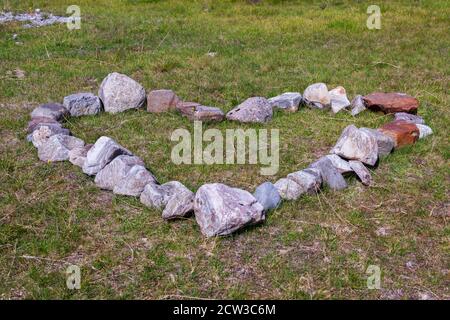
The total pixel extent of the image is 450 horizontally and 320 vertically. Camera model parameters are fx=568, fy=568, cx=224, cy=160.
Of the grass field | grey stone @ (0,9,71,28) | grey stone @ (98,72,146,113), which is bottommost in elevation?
the grass field

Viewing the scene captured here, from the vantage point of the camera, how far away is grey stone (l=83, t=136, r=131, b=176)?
562 centimetres

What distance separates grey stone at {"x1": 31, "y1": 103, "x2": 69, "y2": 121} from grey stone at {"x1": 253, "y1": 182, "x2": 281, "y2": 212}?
3102 millimetres

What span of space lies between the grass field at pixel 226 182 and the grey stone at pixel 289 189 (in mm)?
118

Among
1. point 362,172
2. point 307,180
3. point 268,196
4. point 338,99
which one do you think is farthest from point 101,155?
point 338,99

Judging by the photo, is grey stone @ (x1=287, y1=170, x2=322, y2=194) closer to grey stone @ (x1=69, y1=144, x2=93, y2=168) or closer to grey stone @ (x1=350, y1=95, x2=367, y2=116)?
grey stone @ (x1=69, y1=144, x2=93, y2=168)

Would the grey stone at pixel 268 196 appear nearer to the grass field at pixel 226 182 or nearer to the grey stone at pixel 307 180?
the grass field at pixel 226 182

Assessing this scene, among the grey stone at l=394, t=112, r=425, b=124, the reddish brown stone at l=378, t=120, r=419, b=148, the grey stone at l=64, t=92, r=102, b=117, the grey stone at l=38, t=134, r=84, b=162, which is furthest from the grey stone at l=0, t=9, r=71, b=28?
the reddish brown stone at l=378, t=120, r=419, b=148

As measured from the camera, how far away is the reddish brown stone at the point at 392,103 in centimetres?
725

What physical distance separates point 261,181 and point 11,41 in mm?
Result: 7077

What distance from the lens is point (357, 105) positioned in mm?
7441

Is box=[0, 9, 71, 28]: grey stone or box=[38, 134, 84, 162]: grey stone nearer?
box=[38, 134, 84, 162]: grey stone

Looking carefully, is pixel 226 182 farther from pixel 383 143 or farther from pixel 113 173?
pixel 383 143

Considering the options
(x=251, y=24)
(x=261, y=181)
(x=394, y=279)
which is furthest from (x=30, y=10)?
(x=394, y=279)
